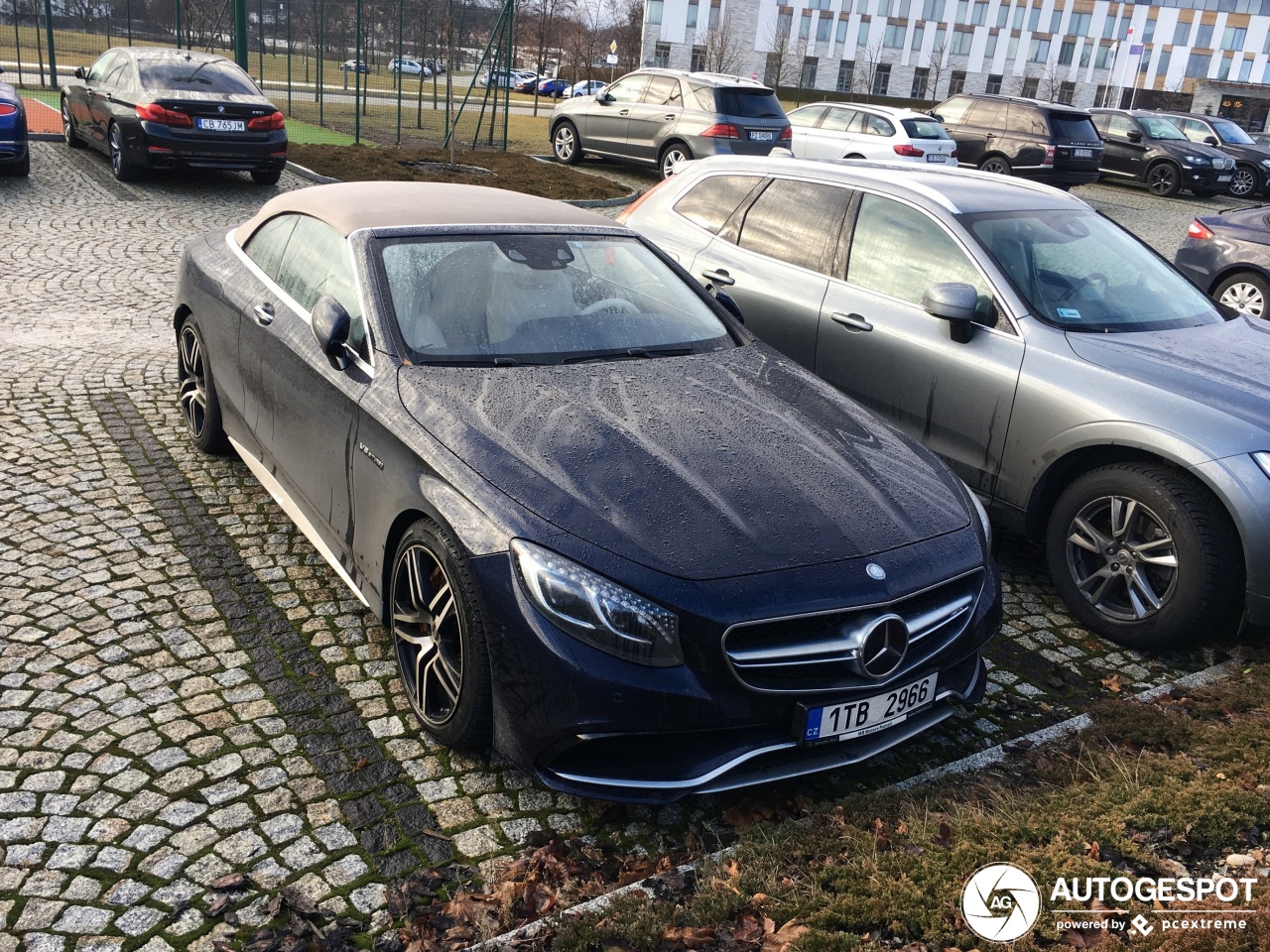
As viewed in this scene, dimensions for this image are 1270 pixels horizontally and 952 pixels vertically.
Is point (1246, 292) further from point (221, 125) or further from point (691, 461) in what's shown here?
point (221, 125)

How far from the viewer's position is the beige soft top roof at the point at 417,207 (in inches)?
182

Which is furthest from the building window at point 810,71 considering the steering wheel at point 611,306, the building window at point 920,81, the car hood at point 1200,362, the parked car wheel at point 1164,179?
the steering wheel at point 611,306

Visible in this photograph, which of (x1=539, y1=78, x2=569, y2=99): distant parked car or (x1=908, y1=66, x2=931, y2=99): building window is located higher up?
(x1=908, y1=66, x2=931, y2=99): building window

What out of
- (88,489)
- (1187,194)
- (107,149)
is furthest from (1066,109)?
(88,489)

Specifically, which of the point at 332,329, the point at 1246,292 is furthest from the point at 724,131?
the point at 332,329

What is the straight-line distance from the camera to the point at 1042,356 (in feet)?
16.5

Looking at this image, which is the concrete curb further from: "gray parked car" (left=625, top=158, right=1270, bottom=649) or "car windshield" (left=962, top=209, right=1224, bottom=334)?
"car windshield" (left=962, top=209, right=1224, bottom=334)

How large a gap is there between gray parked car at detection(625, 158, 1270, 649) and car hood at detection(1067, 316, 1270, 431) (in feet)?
0.04

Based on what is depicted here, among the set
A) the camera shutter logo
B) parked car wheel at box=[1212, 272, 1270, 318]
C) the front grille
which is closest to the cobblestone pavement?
the front grille

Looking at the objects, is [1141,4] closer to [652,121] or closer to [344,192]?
[652,121]

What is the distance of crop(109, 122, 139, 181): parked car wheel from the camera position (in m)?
13.5

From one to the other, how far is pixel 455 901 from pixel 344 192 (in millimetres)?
3349

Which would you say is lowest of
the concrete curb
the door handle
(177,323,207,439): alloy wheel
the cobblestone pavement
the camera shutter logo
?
the cobblestone pavement

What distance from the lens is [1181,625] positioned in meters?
4.48
